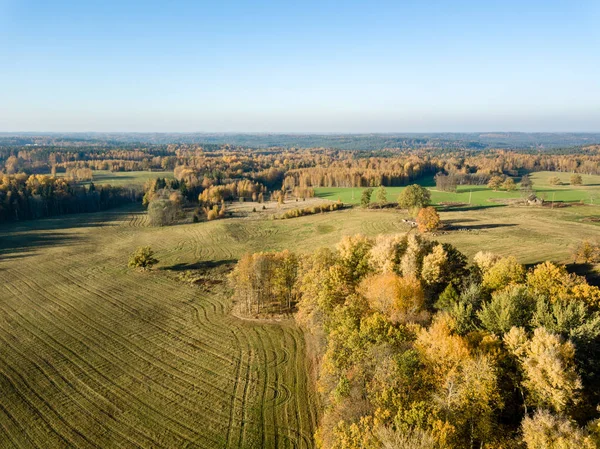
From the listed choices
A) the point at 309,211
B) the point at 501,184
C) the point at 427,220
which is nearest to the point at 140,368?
the point at 427,220

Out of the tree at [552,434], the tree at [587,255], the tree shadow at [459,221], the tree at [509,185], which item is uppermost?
the tree at [509,185]

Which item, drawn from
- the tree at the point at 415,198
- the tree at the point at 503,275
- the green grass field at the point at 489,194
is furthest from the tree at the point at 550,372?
the green grass field at the point at 489,194

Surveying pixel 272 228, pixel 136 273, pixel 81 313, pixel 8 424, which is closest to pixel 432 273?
pixel 8 424

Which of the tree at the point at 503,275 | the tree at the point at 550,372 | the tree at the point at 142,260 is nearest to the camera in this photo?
the tree at the point at 550,372

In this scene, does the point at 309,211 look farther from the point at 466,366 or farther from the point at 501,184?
the point at 466,366

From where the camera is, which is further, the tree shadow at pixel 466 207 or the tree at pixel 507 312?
the tree shadow at pixel 466 207

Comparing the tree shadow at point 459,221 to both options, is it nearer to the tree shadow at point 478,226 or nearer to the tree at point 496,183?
the tree shadow at point 478,226

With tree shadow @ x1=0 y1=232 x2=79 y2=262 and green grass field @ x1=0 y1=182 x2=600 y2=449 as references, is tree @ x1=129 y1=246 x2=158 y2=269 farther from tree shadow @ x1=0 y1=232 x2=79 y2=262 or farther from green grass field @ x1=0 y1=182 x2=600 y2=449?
tree shadow @ x1=0 y1=232 x2=79 y2=262
